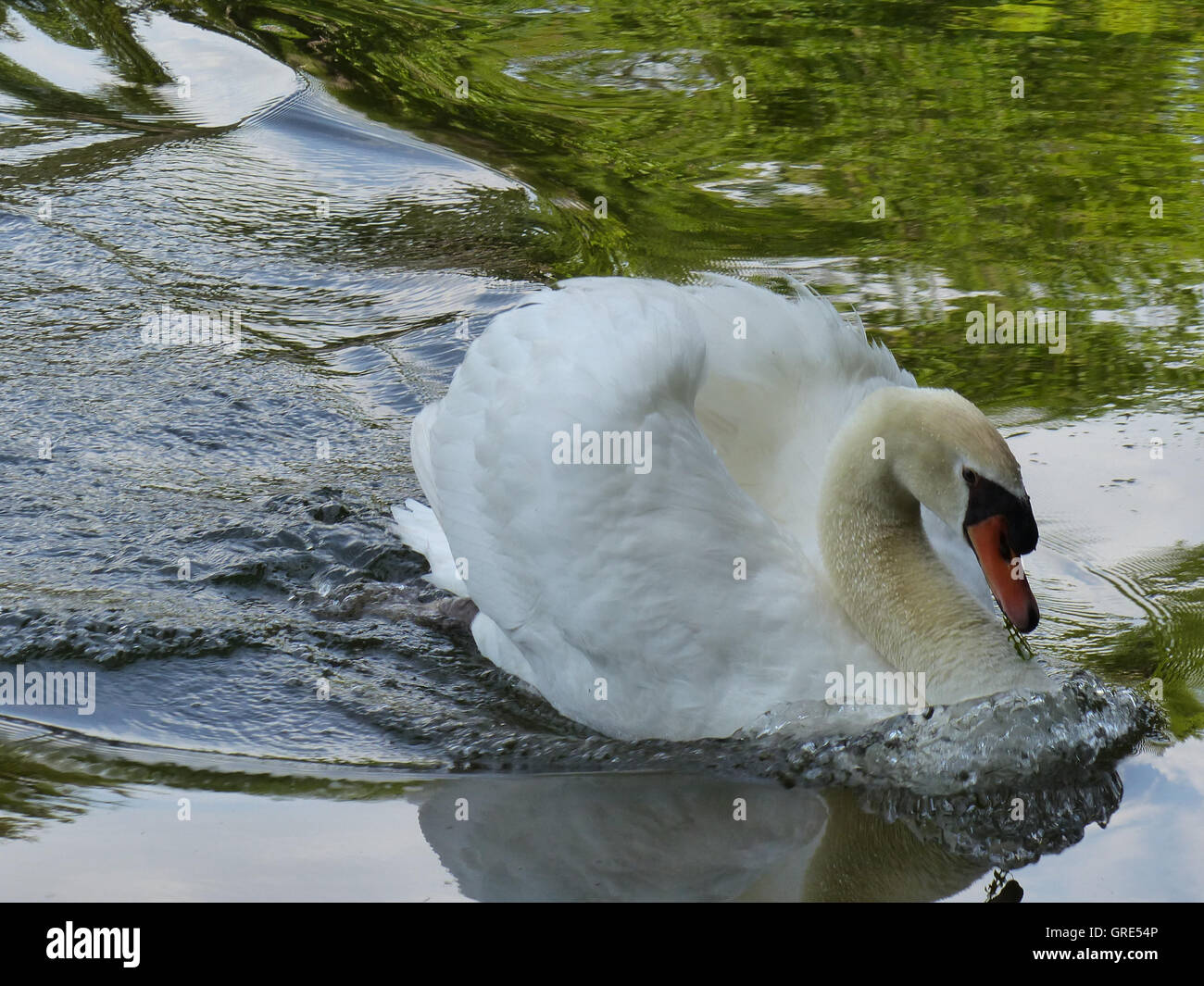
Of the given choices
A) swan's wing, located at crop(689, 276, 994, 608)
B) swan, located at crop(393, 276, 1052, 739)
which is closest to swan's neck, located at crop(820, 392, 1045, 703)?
swan, located at crop(393, 276, 1052, 739)

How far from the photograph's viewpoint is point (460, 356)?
634 centimetres

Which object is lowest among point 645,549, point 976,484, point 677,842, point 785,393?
point 677,842

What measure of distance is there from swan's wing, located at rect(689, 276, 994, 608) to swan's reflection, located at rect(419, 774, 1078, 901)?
2.46 ft

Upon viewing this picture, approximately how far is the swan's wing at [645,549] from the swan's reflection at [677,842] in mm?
229

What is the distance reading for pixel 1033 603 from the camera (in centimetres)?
356

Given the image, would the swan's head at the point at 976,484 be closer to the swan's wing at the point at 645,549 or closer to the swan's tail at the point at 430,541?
the swan's wing at the point at 645,549

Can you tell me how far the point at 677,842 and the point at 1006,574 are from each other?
98cm

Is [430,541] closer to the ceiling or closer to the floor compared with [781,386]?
closer to the floor

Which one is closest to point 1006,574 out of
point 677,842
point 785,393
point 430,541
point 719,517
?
point 719,517

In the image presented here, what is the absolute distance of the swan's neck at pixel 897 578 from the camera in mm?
3676

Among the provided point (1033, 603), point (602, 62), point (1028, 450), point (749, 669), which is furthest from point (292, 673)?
point (602, 62)

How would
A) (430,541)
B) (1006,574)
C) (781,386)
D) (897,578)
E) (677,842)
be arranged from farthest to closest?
(430,541)
(781,386)
(897,578)
(1006,574)
(677,842)

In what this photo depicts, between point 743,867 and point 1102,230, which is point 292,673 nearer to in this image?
point 743,867

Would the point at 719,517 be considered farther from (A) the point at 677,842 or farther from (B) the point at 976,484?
(A) the point at 677,842
